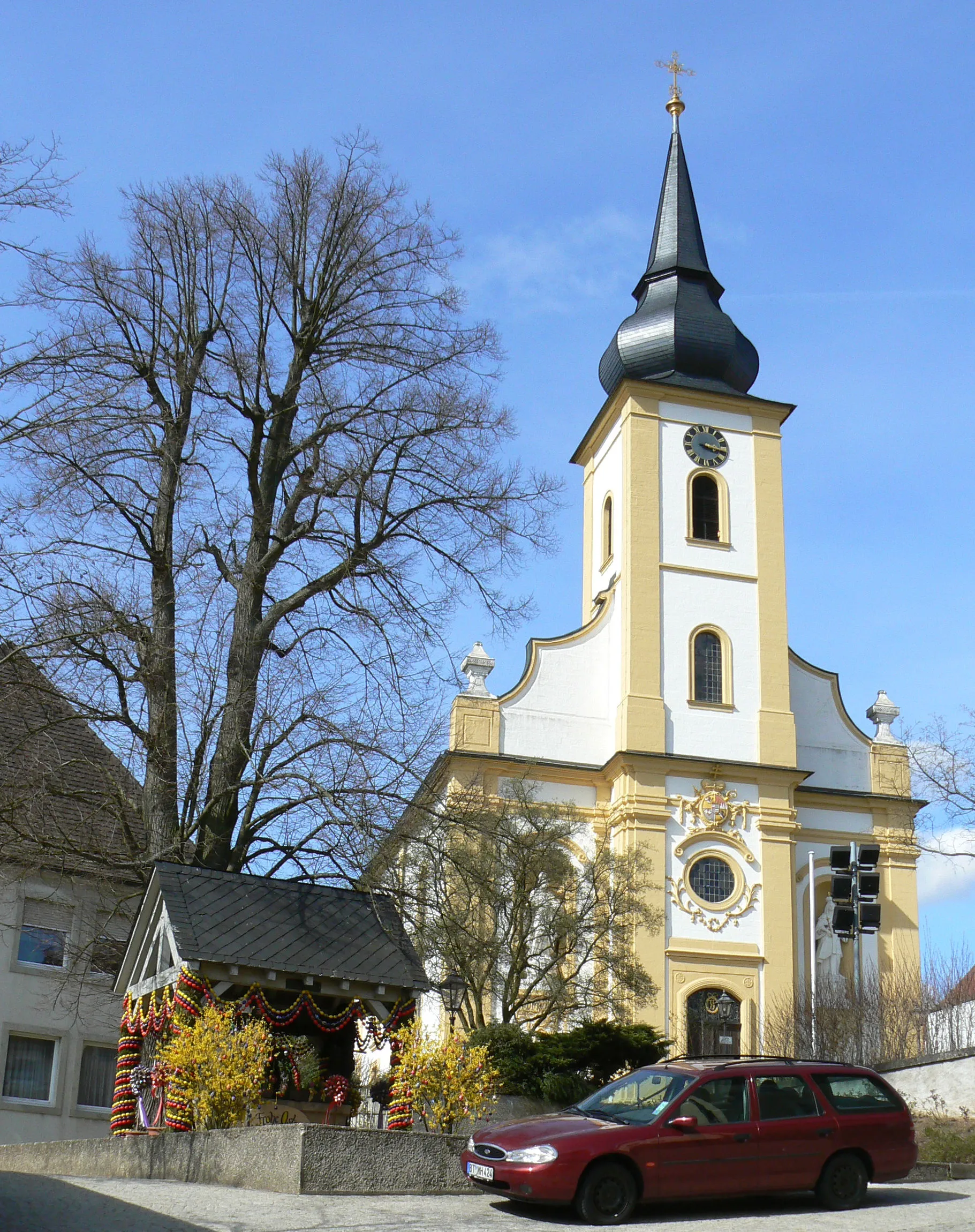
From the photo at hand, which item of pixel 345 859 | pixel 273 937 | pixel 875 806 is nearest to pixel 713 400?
pixel 875 806

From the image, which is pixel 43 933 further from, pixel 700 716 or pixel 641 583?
pixel 641 583

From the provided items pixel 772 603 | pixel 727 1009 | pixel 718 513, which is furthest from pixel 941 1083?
pixel 718 513

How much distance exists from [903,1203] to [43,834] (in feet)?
34.2

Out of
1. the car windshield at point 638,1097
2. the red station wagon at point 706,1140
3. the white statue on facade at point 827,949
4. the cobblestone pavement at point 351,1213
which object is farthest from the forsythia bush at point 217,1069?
the white statue on facade at point 827,949

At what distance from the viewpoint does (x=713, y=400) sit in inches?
1512

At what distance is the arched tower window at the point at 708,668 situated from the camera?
35.3 m

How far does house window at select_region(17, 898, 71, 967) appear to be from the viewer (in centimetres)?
2359

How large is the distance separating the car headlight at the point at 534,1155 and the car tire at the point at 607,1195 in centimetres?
28

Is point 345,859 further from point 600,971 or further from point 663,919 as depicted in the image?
point 663,919

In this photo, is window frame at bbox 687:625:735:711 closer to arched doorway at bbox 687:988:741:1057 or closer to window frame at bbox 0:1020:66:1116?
arched doorway at bbox 687:988:741:1057

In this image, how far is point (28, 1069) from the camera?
23266 millimetres

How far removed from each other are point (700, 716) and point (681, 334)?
10.3 metres

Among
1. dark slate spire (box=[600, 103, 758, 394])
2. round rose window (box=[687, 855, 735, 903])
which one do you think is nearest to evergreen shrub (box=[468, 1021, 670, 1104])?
round rose window (box=[687, 855, 735, 903])

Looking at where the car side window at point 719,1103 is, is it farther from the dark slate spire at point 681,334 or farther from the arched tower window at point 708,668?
the dark slate spire at point 681,334
